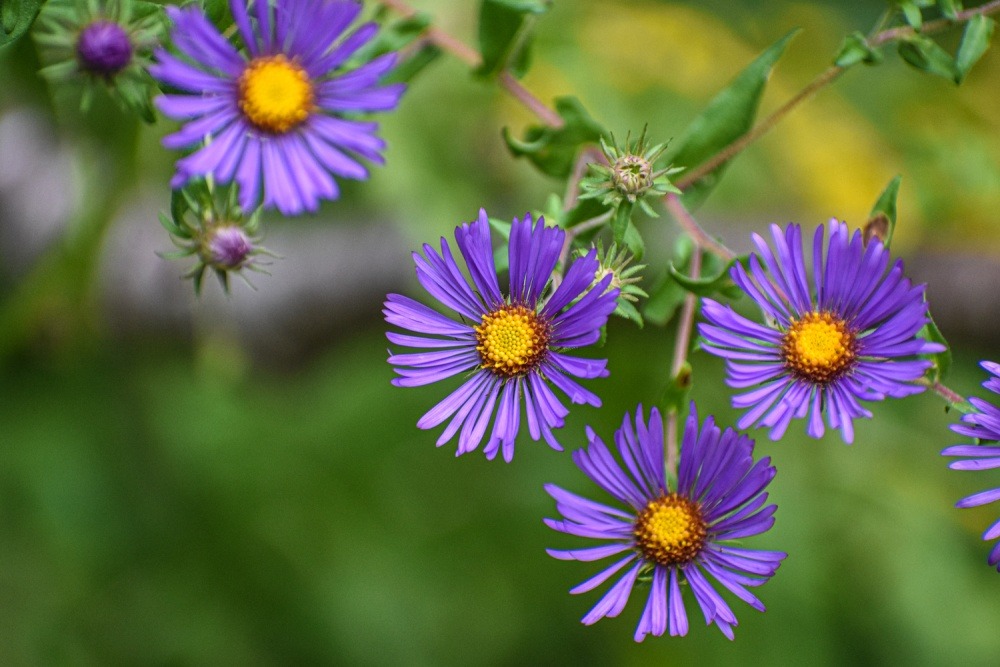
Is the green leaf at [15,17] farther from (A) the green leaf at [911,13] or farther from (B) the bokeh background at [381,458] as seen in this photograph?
(B) the bokeh background at [381,458]

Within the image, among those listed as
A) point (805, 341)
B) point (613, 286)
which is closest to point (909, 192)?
point (805, 341)

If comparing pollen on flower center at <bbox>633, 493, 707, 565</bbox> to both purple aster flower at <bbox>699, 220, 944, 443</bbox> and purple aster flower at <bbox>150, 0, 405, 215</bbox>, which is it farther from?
purple aster flower at <bbox>150, 0, 405, 215</bbox>

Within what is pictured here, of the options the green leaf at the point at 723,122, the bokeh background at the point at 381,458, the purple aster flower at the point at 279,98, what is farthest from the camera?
the bokeh background at the point at 381,458

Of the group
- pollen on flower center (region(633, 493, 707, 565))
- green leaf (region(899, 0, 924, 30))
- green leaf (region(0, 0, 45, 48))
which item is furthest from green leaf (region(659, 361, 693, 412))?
green leaf (region(0, 0, 45, 48))

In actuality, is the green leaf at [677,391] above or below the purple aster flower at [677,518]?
above

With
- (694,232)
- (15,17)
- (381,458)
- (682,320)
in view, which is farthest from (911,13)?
(381,458)

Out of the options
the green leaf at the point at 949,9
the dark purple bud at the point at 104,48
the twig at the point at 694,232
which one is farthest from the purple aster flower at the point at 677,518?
the dark purple bud at the point at 104,48

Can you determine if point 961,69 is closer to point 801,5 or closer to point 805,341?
point 805,341

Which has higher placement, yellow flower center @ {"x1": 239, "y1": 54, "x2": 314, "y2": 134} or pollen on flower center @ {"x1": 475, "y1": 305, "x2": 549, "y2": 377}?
yellow flower center @ {"x1": 239, "y1": 54, "x2": 314, "y2": 134}
